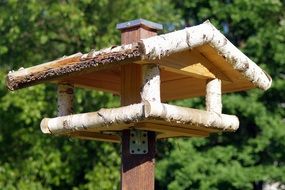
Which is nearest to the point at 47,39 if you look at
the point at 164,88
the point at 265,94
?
the point at 265,94

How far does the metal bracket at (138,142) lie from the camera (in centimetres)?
299

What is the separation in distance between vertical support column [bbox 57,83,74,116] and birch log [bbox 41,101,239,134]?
0.14 metres

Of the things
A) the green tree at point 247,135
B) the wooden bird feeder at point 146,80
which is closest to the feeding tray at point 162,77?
the wooden bird feeder at point 146,80

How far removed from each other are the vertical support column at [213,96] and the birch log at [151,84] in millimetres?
503

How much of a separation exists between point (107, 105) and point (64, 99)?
184 inches

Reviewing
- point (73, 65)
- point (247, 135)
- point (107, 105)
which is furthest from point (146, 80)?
point (247, 135)

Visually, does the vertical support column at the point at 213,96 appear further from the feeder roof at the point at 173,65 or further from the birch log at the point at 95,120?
the birch log at the point at 95,120

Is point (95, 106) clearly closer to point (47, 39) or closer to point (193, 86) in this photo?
point (47, 39)

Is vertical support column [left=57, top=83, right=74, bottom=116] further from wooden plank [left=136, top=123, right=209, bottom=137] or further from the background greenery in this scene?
the background greenery

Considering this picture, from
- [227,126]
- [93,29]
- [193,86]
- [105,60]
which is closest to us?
[105,60]

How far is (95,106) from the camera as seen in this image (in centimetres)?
840

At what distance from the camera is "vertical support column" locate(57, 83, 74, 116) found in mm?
3467

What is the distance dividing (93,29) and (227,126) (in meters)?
5.11

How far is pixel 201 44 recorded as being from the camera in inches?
115
